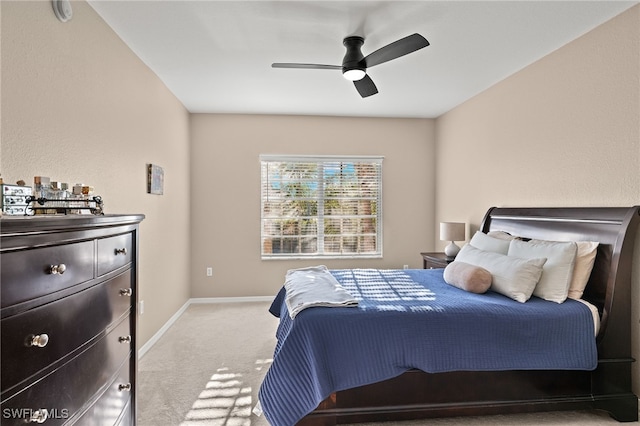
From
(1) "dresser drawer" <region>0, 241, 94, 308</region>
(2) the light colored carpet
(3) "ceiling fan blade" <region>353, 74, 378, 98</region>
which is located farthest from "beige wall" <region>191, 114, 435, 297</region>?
(1) "dresser drawer" <region>0, 241, 94, 308</region>

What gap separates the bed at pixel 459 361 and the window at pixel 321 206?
2870 mm

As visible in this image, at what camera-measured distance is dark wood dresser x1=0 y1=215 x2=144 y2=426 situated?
96 cm

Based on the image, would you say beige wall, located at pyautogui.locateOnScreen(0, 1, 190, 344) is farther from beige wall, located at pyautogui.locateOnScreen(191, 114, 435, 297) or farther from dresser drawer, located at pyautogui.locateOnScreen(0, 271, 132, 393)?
dresser drawer, located at pyautogui.locateOnScreen(0, 271, 132, 393)

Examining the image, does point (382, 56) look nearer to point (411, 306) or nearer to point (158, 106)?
point (411, 306)

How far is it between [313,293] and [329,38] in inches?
78.7

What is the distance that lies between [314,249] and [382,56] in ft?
10.8

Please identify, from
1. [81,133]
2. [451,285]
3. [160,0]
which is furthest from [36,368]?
[451,285]

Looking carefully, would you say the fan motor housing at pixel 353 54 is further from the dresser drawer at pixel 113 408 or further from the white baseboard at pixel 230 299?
the white baseboard at pixel 230 299

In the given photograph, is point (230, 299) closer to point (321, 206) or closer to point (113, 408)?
point (321, 206)

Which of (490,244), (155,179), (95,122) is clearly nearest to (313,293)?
(490,244)

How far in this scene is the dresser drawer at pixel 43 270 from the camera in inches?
37.5

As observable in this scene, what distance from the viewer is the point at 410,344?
214cm

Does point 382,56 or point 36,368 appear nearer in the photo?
point 36,368

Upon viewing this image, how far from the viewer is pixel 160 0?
233 cm
